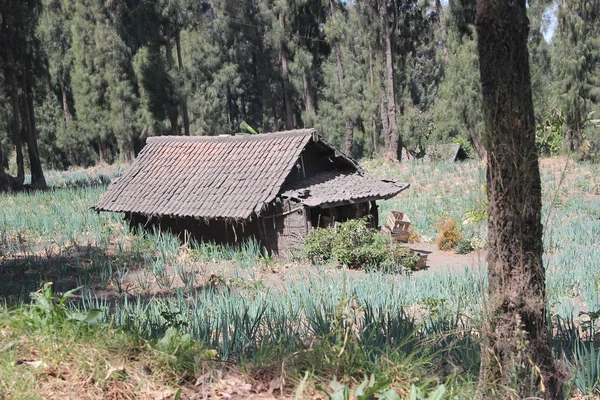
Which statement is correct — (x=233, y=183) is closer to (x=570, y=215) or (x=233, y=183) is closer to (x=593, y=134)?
(x=570, y=215)

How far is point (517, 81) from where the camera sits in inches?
154

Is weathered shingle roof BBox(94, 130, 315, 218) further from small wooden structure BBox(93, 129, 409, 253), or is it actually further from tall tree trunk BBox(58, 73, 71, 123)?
tall tree trunk BBox(58, 73, 71, 123)

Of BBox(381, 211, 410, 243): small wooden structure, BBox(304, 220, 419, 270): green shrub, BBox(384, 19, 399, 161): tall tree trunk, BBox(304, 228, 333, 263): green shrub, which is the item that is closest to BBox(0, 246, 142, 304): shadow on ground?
BBox(304, 228, 333, 263): green shrub

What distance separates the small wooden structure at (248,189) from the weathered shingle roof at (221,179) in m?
0.03

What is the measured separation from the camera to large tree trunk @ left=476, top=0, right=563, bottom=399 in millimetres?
3896

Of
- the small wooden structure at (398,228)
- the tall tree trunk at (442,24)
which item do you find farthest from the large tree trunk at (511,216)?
the tall tree trunk at (442,24)

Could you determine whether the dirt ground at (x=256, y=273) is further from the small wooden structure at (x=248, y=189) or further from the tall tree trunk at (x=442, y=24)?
the tall tree trunk at (x=442, y=24)

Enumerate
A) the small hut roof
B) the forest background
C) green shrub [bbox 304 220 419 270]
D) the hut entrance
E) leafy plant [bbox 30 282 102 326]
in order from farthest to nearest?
the small hut roof, the forest background, the hut entrance, green shrub [bbox 304 220 419 270], leafy plant [bbox 30 282 102 326]

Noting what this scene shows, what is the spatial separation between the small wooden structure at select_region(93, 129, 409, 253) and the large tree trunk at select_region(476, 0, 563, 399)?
11877mm

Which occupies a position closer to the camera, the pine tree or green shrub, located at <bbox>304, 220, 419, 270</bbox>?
green shrub, located at <bbox>304, 220, 419, 270</bbox>

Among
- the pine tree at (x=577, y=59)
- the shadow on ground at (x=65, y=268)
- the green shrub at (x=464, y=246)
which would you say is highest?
the pine tree at (x=577, y=59)

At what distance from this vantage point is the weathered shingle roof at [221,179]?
1680 cm

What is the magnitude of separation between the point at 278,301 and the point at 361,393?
12.2 feet

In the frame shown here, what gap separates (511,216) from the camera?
391cm
